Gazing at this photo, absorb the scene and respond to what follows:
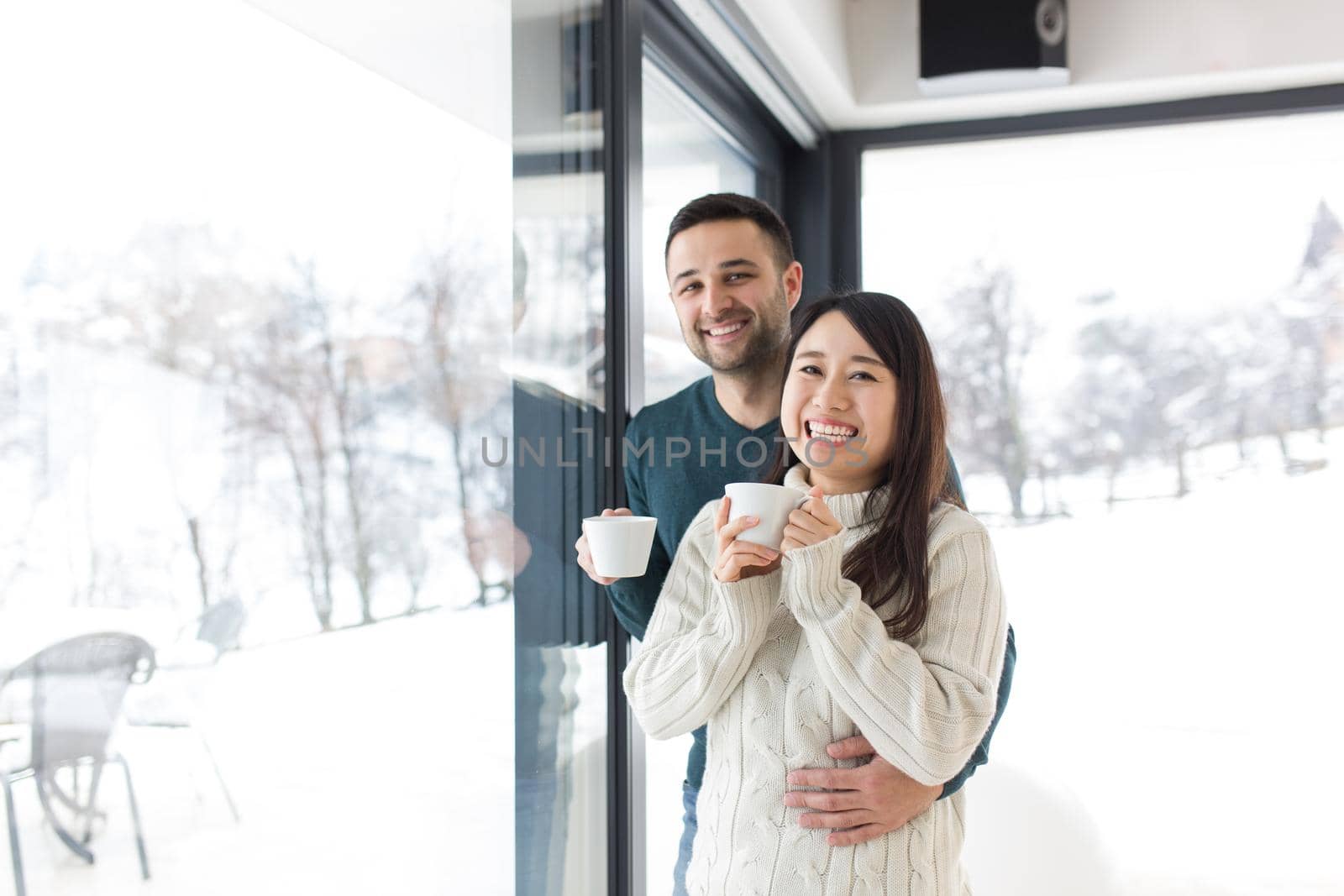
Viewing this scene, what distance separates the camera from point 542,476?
1532 mm

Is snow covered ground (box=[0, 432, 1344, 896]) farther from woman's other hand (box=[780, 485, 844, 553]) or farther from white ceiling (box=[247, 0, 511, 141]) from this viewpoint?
white ceiling (box=[247, 0, 511, 141])

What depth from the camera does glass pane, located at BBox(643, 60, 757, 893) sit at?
200 cm

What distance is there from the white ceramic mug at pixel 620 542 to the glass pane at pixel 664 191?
83 centimetres

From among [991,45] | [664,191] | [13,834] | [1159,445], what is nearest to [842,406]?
[13,834]

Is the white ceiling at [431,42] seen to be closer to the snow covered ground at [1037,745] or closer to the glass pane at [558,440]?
the glass pane at [558,440]

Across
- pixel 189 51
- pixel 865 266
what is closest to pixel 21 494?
pixel 189 51

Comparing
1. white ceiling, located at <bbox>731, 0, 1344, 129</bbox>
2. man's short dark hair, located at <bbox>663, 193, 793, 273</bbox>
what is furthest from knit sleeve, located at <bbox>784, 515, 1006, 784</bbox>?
white ceiling, located at <bbox>731, 0, 1344, 129</bbox>

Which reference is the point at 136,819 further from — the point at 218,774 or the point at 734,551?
the point at 734,551

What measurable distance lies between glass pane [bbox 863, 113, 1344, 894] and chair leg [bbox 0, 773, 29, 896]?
2.66 meters

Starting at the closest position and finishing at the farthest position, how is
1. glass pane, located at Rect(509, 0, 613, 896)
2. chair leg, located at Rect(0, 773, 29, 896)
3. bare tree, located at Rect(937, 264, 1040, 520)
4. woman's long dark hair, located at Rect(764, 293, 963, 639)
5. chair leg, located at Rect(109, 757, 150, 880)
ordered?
1. chair leg, located at Rect(0, 773, 29, 896)
2. chair leg, located at Rect(109, 757, 150, 880)
3. woman's long dark hair, located at Rect(764, 293, 963, 639)
4. glass pane, located at Rect(509, 0, 613, 896)
5. bare tree, located at Rect(937, 264, 1040, 520)

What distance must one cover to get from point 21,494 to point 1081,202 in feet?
9.81

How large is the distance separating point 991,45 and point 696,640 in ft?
7.33

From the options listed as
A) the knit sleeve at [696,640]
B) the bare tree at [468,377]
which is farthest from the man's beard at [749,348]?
the knit sleeve at [696,640]

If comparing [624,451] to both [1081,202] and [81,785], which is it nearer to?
[81,785]
